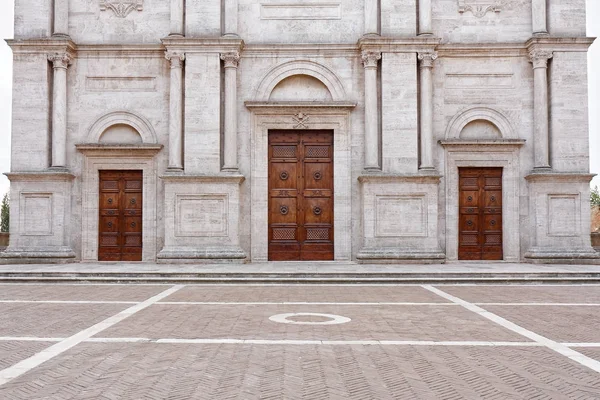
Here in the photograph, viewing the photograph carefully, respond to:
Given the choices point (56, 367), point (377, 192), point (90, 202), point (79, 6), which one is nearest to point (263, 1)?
point (79, 6)

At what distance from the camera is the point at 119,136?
829 inches

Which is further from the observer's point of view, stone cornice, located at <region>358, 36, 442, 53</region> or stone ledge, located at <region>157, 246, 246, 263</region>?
stone cornice, located at <region>358, 36, 442, 53</region>

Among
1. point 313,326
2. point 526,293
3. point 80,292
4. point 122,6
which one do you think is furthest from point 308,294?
point 122,6

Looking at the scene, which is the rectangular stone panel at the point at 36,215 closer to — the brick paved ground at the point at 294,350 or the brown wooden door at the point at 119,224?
the brown wooden door at the point at 119,224

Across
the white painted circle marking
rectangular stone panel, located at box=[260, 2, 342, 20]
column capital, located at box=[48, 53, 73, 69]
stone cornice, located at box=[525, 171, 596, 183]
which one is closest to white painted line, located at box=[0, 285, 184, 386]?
the white painted circle marking

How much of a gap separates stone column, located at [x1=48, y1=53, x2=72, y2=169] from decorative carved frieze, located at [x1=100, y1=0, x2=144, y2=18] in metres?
2.33

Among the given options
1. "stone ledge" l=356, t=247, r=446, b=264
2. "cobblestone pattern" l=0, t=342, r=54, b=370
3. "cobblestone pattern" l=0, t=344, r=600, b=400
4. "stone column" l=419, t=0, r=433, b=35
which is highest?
"stone column" l=419, t=0, r=433, b=35

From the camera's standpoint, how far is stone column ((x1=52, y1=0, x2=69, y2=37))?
20733 millimetres

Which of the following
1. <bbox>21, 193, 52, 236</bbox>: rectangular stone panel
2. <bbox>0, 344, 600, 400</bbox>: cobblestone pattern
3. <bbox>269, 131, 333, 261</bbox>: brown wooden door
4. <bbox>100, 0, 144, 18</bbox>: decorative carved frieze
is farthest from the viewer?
<bbox>100, 0, 144, 18</bbox>: decorative carved frieze

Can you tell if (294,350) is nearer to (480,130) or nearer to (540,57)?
(480,130)

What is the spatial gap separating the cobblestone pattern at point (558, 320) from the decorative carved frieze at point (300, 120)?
1093 centimetres

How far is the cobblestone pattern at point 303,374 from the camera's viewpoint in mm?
5730

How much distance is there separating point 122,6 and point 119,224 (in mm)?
7898

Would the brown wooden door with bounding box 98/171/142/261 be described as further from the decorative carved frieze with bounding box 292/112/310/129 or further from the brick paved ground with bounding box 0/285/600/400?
the brick paved ground with bounding box 0/285/600/400
